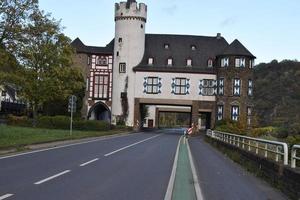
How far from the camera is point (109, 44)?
91.2 m

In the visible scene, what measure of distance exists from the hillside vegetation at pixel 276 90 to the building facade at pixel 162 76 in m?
5.22

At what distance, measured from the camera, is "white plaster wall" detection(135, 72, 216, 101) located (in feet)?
Answer: 273

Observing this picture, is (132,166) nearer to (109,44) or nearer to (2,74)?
(2,74)

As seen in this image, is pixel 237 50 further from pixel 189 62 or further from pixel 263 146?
pixel 263 146

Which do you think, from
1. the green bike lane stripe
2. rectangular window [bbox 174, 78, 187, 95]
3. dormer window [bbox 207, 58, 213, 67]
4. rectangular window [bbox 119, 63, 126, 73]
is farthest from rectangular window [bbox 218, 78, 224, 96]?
the green bike lane stripe

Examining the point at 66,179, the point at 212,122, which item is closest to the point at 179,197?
the point at 66,179

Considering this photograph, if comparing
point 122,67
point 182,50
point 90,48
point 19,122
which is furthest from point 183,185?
point 90,48

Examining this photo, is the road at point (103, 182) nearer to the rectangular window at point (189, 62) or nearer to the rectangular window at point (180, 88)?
the rectangular window at point (180, 88)

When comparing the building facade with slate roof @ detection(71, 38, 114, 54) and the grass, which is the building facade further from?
the grass

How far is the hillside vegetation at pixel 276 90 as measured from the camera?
79.2 meters

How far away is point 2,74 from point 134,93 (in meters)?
49.8

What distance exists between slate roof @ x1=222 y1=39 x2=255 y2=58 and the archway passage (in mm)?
22139

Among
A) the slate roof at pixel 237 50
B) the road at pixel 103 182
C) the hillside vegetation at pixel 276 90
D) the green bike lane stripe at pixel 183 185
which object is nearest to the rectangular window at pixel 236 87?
the slate roof at pixel 237 50

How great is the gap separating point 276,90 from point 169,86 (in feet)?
60.0
